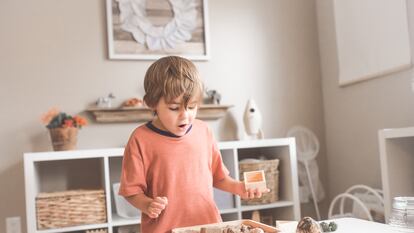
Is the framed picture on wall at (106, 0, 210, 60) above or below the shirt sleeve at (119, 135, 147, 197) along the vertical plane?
above

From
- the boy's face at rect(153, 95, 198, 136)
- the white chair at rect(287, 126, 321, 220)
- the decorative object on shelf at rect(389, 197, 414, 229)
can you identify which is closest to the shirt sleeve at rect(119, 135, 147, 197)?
the boy's face at rect(153, 95, 198, 136)

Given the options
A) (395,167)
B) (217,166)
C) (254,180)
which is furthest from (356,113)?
(254,180)

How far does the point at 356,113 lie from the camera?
8.62 feet

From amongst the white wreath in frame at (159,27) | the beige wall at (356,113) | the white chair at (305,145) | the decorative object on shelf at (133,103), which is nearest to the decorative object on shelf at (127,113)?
the decorative object on shelf at (133,103)

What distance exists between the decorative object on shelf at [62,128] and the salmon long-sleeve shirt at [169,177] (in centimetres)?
113

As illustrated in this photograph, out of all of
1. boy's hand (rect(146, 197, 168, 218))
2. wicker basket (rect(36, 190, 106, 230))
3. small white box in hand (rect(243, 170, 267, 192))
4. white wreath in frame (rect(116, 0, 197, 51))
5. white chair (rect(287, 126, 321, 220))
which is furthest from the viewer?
white chair (rect(287, 126, 321, 220))

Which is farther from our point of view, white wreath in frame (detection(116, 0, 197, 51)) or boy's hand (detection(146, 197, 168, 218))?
white wreath in frame (detection(116, 0, 197, 51))

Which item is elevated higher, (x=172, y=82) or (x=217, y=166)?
(x=172, y=82)

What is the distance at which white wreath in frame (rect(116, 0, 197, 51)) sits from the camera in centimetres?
265

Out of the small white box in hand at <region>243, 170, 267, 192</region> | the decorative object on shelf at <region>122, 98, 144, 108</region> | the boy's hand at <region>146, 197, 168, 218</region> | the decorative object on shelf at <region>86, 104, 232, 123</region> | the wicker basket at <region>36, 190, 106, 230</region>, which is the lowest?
the wicker basket at <region>36, 190, 106, 230</region>

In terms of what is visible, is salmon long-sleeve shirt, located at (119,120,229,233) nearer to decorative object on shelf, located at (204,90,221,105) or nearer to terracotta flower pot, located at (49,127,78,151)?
terracotta flower pot, located at (49,127,78,151)

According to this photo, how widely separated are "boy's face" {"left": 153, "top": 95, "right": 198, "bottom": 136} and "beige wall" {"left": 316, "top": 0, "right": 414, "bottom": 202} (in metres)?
1.39

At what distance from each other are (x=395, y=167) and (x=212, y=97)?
121cm

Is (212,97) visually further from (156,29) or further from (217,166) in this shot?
(217,166)
